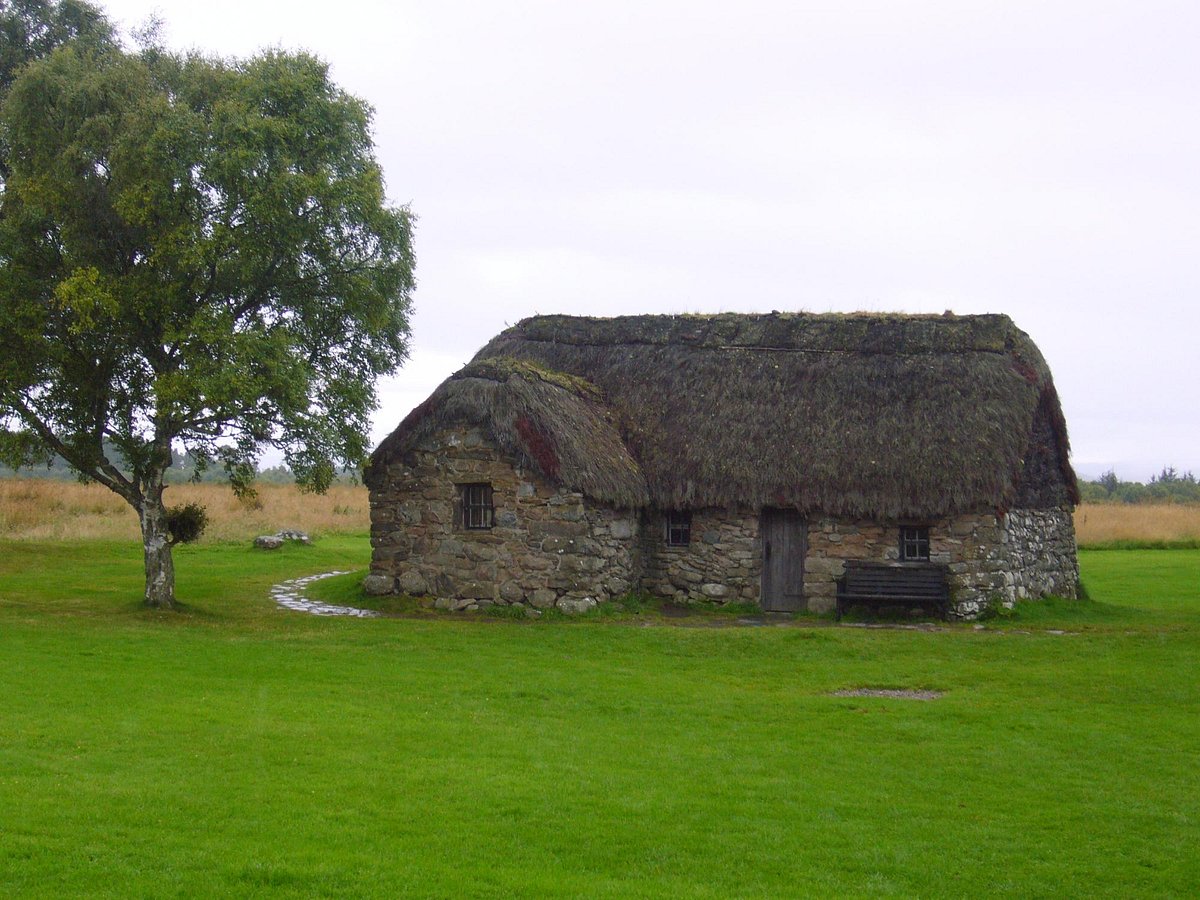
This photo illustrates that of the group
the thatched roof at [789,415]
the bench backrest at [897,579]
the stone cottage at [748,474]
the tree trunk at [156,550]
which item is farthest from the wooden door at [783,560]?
the tree trunk at [156,550]

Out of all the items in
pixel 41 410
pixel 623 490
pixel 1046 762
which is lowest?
pixel 1046 762

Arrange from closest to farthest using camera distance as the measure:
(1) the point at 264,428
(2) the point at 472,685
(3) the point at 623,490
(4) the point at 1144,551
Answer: (2) the point at 472,685 < (1) the point at 264,428 < (3) the point at 623,490 < (4) the point at 1144,551

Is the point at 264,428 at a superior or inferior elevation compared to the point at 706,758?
superior

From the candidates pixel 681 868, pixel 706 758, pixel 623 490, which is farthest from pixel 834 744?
pixel 623 490

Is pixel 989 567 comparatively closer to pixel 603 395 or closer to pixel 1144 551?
pixel 603 395

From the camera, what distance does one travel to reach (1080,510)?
44.4m

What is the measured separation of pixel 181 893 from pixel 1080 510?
4242 cm

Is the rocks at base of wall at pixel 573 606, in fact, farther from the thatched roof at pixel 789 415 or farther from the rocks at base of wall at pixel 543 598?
the thatched roof at pixel 789 415

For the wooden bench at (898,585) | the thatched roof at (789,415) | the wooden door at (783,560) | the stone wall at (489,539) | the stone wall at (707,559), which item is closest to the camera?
the stone wall at (489,539)

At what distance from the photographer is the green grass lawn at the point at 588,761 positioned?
8188 mm

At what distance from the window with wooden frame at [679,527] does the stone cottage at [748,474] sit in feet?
0.15

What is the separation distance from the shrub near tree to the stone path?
2.46m

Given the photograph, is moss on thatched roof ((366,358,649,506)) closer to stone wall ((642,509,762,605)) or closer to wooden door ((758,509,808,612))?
stone wall ((642,509,762,605))

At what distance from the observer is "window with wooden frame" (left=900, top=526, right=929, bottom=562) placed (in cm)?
2306
